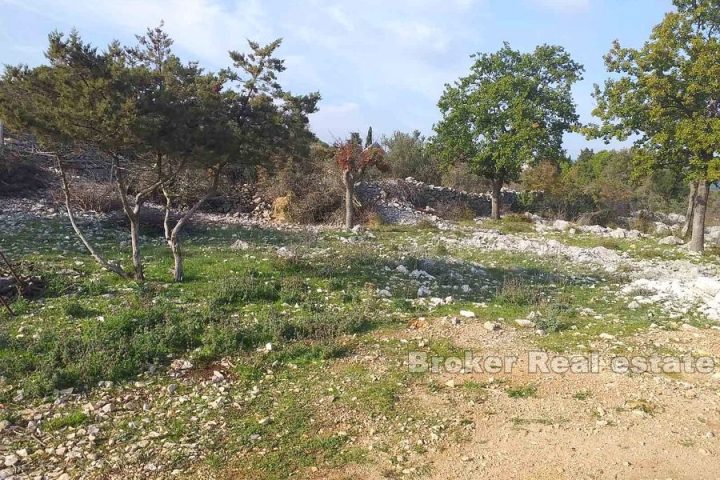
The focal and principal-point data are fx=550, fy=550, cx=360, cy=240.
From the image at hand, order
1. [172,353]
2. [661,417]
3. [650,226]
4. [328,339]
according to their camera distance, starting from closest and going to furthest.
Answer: [661,417]
[172,353]
[328,339]
[650,226]

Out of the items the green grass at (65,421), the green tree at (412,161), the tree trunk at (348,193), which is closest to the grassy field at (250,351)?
the green grass at (65,421)

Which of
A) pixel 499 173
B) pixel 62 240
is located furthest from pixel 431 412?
pixel 499 173

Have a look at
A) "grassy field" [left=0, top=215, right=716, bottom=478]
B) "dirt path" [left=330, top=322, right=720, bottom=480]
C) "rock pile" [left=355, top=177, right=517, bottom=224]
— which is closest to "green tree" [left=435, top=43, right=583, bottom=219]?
"rock pile" [left=355, top=177, right=517, bottom=224]

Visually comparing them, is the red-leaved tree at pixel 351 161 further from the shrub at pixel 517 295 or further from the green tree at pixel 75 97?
the green tree at pixel 75 97

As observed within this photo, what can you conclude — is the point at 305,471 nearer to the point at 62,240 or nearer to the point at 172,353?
the point at 172,353

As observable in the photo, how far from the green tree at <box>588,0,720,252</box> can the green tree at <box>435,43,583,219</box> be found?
18.5 feet

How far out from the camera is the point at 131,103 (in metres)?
7.34

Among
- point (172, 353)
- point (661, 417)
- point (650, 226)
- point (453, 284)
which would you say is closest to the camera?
point (661, 417)

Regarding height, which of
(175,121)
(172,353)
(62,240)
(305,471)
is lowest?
(305,471)

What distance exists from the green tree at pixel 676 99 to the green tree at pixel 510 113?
5645 millimetres

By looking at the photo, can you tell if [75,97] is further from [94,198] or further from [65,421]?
[94,198]

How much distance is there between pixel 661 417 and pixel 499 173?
19341 millimetres

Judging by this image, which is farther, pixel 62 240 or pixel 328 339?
pixel 62 240

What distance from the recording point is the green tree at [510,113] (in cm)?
2247
